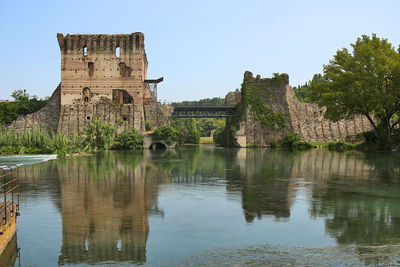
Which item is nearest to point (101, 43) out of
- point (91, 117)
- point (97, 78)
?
point (97, 78)

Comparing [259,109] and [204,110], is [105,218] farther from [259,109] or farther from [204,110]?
[204,110]

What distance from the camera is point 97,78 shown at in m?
54.9

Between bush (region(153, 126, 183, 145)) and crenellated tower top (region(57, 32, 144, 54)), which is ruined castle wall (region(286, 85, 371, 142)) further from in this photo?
crenellated tower top (region(57, 32, 144, 54))

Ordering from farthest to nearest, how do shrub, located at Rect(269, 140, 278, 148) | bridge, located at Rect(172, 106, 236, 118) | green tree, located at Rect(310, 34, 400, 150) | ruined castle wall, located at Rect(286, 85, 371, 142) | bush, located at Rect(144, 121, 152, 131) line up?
bridge, located at Rect(172, 106, 236, 118) → ruined castle wall, located at Rect(286, 85, 371, 142) → bush, located at Rect(144, 121, 152, 131) → shrub, located at Rect(269, 140, 278, 148) → green tree, located at Rect(310, 34, 400, 150)

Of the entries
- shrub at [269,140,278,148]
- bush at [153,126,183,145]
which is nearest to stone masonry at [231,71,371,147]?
shrub at [269,140,278,148]

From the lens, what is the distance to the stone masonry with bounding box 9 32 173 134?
54.6 metres

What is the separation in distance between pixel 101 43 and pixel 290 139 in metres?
27.6

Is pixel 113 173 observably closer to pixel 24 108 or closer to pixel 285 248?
pixel 285 248

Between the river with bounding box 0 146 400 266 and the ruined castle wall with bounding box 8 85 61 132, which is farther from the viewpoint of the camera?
the ruined castle wall with bounding box 8 85 61 132

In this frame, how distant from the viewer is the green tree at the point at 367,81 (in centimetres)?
3584

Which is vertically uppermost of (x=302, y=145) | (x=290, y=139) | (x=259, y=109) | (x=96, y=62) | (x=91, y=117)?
(x=96, y=62)

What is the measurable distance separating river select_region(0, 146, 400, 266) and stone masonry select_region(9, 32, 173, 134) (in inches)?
1548

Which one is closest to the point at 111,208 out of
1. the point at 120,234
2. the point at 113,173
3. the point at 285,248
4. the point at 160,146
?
the point at 120,234

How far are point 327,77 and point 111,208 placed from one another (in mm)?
34457
